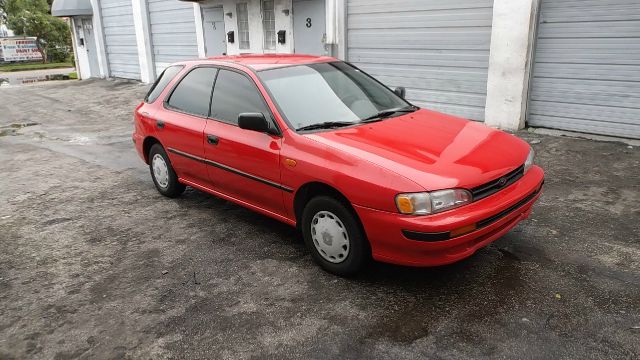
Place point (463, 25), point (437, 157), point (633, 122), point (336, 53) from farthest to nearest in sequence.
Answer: point (336, 53)
point (463, 25)
point (633, 122)
point (437, 157)

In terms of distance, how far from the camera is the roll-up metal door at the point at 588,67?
22.8 feet

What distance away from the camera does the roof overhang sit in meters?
19.1

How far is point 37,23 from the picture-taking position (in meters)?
33.2

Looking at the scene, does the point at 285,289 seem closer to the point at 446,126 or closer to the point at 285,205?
the point at 285,205

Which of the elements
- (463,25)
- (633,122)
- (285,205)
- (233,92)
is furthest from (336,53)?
(285,205)

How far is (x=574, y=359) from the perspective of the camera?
2.74 metres

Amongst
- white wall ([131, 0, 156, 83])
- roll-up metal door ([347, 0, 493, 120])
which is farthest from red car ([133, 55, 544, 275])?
white wall ([131, 0, 156, 83])

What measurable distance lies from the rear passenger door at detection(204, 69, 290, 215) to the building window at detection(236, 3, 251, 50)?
29.3ft

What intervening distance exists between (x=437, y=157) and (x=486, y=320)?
1.12m

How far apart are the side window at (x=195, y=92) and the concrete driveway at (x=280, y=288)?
1.11 m

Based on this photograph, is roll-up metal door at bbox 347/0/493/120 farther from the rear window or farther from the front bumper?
the front bumper

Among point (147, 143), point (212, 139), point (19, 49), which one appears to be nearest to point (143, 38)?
point (147, 143)

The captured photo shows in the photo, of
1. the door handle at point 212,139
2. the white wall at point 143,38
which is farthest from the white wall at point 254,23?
the door handle at point 212,139

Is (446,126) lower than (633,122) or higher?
higher
